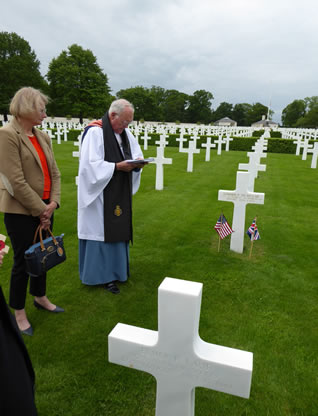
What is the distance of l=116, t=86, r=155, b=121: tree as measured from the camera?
71.5 metres

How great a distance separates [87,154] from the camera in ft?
10.1

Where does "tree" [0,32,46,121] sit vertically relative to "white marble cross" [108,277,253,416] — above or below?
above

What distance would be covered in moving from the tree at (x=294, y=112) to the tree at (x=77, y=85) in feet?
223

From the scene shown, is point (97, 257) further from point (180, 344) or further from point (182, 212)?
point (182, 212)

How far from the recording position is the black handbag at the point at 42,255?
2.42 metres

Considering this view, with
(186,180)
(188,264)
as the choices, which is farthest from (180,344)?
(186,180)

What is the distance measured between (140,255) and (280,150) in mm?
19804

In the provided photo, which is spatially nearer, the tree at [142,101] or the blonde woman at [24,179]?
the blonde woman at [24,179]

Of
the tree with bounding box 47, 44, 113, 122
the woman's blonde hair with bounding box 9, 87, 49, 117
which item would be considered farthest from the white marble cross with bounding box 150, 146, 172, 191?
the tree with bounding box 47, 44, 113, 122

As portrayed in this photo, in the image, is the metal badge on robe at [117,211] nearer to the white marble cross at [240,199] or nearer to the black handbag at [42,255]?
the black handbag at [42,255]

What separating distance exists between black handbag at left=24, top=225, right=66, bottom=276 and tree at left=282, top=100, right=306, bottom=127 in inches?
4006

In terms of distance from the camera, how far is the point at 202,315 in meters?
3.02

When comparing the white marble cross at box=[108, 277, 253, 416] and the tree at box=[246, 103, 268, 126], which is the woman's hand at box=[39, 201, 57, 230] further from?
the tree at box=[246, 103, 268, 126]

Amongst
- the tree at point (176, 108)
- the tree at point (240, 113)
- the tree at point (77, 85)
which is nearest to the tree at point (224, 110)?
the tree at point (240, 113)
